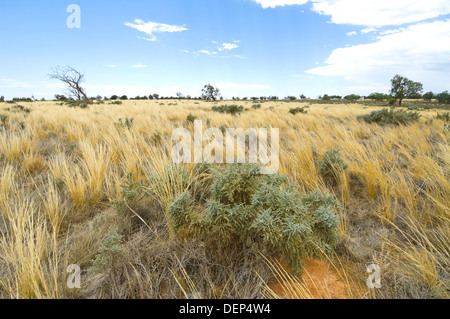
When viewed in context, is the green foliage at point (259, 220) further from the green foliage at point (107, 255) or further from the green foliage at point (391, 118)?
the green foliage at point (391, 118)

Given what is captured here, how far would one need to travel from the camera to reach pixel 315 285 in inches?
55.2

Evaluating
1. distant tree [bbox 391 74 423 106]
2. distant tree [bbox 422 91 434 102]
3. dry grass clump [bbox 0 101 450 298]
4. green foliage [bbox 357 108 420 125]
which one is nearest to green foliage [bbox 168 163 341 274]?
dry grass clump [bbox 0 101 450 298]

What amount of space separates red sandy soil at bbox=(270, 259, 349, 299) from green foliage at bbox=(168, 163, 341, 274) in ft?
0.47

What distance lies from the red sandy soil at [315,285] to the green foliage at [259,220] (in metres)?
0.14

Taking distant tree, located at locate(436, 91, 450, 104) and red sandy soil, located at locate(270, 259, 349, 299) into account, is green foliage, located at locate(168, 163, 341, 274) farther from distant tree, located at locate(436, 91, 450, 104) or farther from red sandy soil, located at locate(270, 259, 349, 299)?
distant tree, located at locate(436, 91, 450, 104)

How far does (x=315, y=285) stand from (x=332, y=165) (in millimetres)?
1764

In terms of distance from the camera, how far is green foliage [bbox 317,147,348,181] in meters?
2.78

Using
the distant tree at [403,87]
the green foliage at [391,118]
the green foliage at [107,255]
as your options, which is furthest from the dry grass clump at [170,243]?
the distant tree at [403,87]

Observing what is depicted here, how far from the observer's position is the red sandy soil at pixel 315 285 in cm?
134

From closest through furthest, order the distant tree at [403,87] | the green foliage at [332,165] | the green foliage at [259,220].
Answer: the green foliage at [259,220] → the green foliage at [332,165] → the distant tree at [403,87]

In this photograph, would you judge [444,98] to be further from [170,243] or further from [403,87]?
[170,243]

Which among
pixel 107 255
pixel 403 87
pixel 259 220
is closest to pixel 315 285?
pixel 259 220
